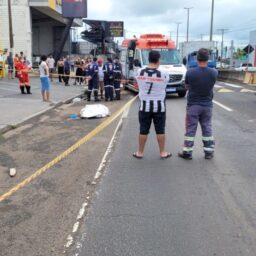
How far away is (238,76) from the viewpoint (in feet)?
121

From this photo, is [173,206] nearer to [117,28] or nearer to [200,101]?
[200,101]

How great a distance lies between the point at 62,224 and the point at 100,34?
37.3 metres

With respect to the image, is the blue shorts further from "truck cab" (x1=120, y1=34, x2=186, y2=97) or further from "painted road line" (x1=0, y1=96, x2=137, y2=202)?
"truck cab" (x1=120, y1=34, x2=186, y2=97)

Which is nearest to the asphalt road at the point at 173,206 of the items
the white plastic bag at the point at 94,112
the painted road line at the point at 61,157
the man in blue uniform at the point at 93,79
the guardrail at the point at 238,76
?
the painted road line at the point at 61,157

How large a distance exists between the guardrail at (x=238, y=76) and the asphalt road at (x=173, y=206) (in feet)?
70.3

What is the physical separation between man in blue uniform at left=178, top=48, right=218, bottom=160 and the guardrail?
22.3 metres

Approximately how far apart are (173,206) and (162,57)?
16855 mm

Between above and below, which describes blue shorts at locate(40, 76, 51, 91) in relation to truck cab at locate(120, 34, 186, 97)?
below

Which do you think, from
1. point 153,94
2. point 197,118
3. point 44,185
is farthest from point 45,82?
point 44,185

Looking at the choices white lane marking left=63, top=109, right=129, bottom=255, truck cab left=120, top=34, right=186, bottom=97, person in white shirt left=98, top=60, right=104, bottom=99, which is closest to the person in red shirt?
person in white shirt left=98, top=60, right=104, bottom=99

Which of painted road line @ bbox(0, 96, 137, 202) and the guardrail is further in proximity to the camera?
the guardrail

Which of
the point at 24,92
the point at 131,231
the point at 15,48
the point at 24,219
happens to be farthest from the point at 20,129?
the point at 15,48

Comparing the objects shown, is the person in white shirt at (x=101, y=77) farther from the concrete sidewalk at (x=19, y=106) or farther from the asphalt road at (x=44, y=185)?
the asphalt road at (x=44, y=185)

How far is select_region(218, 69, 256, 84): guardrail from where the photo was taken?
2974cm
